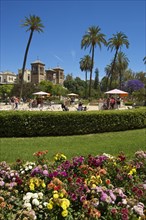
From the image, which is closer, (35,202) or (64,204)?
(64,204)

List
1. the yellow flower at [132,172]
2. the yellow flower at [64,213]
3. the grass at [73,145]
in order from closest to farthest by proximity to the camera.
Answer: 1. the yellow flower at [64,213]
2. the yellow flower at [132,172]
3. the grass at [73,145]

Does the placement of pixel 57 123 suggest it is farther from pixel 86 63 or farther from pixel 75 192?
pixel 86 63

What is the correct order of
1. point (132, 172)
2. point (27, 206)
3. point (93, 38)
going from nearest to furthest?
point (27, 206) → point (132, 172) → point (93, 38)

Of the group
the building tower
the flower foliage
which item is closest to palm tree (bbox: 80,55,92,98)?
the flower foliage

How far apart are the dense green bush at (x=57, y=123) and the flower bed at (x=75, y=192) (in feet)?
24.2

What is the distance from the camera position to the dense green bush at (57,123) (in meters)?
12.4

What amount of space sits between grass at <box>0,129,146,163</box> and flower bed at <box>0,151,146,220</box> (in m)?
3.20

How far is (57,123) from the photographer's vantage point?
12906 millimetres

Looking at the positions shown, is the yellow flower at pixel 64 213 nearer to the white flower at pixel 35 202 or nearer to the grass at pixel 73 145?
the white flower at pixel 35 202

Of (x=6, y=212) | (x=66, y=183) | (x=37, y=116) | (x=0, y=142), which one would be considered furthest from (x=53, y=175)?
(x=37, y=116)

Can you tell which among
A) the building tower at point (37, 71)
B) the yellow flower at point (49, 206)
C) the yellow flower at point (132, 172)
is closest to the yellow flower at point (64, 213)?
the yellow flower at point (49, 206)

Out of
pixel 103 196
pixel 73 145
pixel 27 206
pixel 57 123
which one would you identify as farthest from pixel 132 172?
pixel 57 123

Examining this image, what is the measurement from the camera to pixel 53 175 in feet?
14.9

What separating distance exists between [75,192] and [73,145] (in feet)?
20.9
